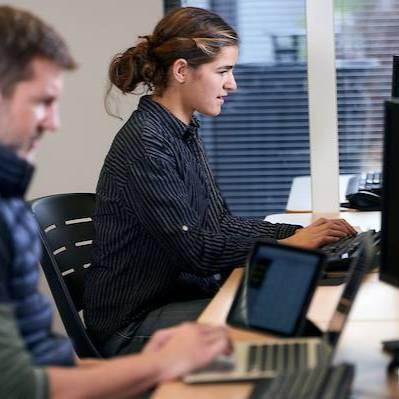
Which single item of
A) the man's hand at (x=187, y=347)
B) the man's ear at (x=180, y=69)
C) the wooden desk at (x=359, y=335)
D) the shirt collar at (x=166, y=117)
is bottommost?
the wooden desk at (x=359, y=335)

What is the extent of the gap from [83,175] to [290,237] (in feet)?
5.31

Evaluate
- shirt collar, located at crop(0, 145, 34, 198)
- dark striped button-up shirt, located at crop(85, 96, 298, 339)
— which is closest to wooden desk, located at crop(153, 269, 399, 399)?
dark striped button-up shirt, located at crop(85, 96, 298, 339)

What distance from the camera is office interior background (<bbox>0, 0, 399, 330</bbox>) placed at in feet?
13.0

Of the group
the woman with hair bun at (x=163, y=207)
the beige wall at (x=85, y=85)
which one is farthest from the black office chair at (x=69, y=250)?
the beige wall at (x=85, y=85)

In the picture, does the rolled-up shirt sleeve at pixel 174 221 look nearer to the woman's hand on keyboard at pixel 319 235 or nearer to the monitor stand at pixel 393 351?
the woman's hand on keyboard at pixel 319 235

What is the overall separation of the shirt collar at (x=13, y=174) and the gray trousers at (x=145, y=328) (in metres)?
1.02

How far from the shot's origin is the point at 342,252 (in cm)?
242

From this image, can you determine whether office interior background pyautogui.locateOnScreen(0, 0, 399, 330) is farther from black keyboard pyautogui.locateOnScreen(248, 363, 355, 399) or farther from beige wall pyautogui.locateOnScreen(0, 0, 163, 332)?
black keyboard pyautogui.locateOnScreen(248, 363, 355, 399)

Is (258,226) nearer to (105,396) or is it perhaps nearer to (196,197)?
(196,197)

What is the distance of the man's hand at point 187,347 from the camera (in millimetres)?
1541

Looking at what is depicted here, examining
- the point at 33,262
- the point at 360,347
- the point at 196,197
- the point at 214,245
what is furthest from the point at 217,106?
the point at 33,262

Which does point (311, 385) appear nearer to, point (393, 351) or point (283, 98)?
point (393, 351)

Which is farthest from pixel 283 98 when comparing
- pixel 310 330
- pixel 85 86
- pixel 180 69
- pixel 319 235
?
pixel 310 330

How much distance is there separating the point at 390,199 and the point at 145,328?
85 centimetres
